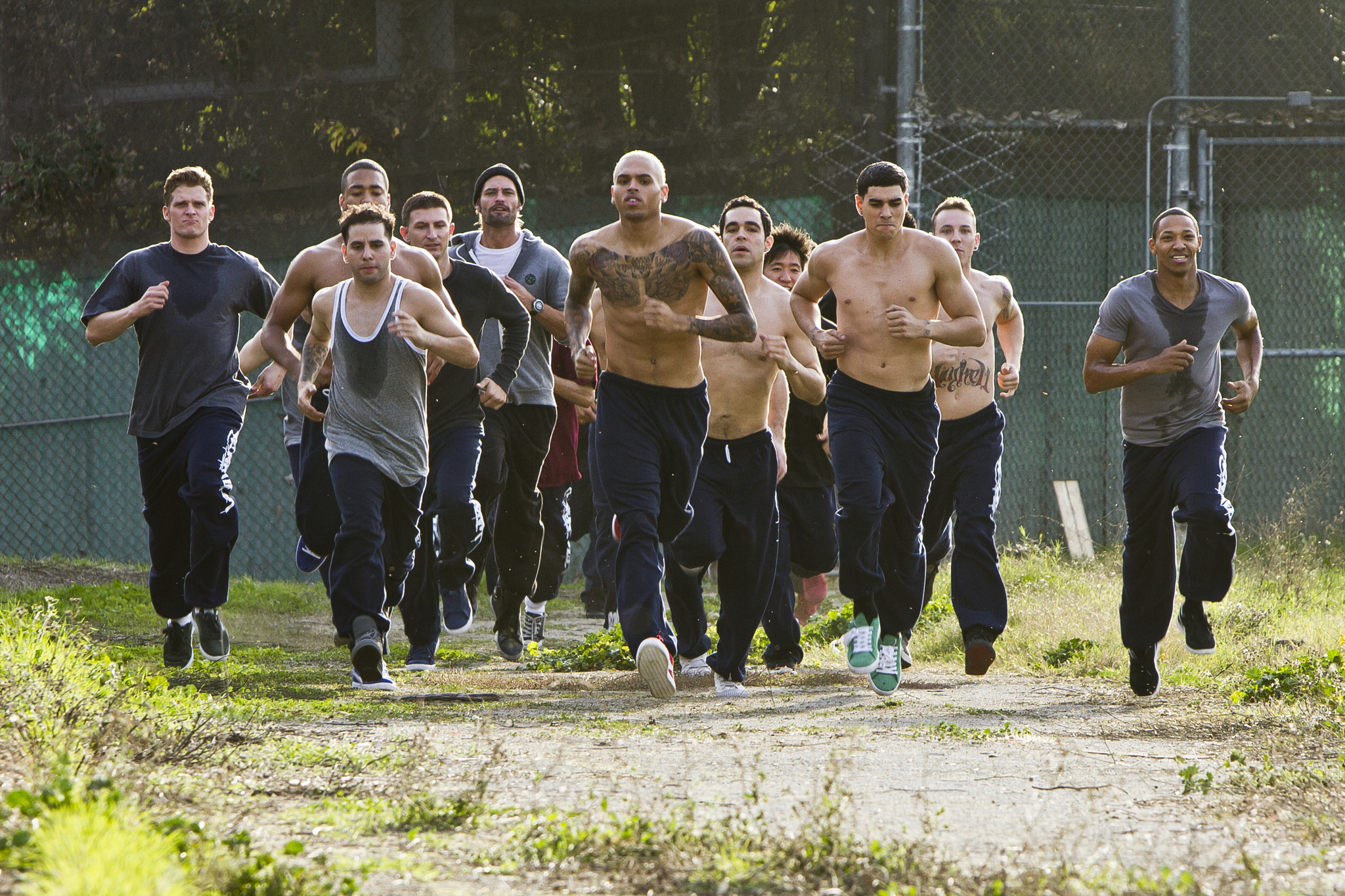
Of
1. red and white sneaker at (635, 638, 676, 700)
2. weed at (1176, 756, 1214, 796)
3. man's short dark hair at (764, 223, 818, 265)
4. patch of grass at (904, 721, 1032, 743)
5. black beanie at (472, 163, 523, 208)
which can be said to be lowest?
patch of grass at (904, 721, 1032, 743)

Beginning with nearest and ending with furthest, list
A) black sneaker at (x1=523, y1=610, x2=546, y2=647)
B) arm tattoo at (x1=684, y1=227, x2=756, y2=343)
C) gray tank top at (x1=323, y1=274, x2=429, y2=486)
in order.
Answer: arm tattoo at (x1=684, y1=227, x2=756, y2=343), gray tank top at (x1=323, y1=274, x2=429, y2=486), black sneaker at (x1=523, y1=610, x2=546, y2=647)

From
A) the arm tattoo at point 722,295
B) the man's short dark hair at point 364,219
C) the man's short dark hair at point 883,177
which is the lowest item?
the arm tattoo at point 722,295

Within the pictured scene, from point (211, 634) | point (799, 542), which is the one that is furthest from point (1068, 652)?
point (211, 634)

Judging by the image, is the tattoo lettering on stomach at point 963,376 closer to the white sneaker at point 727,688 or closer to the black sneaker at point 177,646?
the white sneaker at point 727,688

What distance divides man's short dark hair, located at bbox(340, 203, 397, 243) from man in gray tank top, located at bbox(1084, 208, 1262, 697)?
327 cm

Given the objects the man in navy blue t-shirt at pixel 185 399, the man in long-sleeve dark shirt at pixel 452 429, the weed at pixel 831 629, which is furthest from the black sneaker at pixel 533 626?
the man in navy blue t-shirt at pixel 185 399

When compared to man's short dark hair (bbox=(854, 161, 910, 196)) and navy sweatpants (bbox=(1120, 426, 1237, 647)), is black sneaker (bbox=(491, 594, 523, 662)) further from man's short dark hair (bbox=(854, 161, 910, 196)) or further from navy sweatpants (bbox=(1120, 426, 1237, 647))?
navy sweatpants (bbox=(1120, 426, 1237, 647))

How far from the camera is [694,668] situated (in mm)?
6957

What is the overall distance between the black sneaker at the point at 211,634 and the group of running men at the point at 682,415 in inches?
0.5

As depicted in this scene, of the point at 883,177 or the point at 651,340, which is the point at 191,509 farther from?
the point at 883,177

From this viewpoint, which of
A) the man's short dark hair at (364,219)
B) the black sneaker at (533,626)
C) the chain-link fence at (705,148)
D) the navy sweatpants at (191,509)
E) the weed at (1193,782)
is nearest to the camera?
the weed at (1193,782)

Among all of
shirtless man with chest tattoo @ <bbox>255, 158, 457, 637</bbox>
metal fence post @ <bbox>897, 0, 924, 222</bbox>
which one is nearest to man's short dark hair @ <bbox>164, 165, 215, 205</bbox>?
shirtless man with chest tattoo @ <bbox>255, 158, 457, 637</bbox>

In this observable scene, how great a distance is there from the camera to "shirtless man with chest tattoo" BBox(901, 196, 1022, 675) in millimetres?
6770

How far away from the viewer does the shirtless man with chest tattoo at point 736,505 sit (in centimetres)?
661
